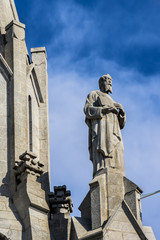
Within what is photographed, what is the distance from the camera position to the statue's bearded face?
26641 millimetres

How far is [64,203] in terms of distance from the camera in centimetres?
2584

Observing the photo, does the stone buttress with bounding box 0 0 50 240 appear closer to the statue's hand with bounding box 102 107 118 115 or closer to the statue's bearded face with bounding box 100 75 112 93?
the statue's hand with bounding box 102 107 118 115

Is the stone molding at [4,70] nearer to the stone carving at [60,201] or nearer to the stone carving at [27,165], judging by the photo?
the stone carving at [27,165]

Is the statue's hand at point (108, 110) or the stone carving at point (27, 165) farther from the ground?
the statue's hand at point (108, 110)

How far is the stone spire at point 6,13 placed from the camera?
29494mm

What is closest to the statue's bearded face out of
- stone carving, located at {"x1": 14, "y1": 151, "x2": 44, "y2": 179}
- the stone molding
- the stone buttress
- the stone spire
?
the stone buttress

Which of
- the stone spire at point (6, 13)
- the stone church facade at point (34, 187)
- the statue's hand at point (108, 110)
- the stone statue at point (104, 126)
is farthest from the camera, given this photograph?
the stone spire at point (6, 13)

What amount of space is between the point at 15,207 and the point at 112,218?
2890 mm

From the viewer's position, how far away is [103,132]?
2538 centimetres

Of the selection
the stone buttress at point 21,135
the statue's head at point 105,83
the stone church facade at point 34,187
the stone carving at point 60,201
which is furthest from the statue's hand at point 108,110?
the stone carving at point 60,201

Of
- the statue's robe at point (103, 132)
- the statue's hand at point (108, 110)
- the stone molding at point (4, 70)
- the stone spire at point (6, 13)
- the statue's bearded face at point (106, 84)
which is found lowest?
the statue's robe at point (103, 132)

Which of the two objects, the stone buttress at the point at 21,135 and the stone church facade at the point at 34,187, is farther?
the stone buttress at the point at 21,135

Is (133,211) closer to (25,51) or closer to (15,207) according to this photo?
(15,207)

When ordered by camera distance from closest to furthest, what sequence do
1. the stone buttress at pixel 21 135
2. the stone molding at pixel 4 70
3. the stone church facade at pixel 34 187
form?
the stone church facade at pixel 34 187 → the stone buttress at pixel 21 135 → the stone molding at pixel 4 70
